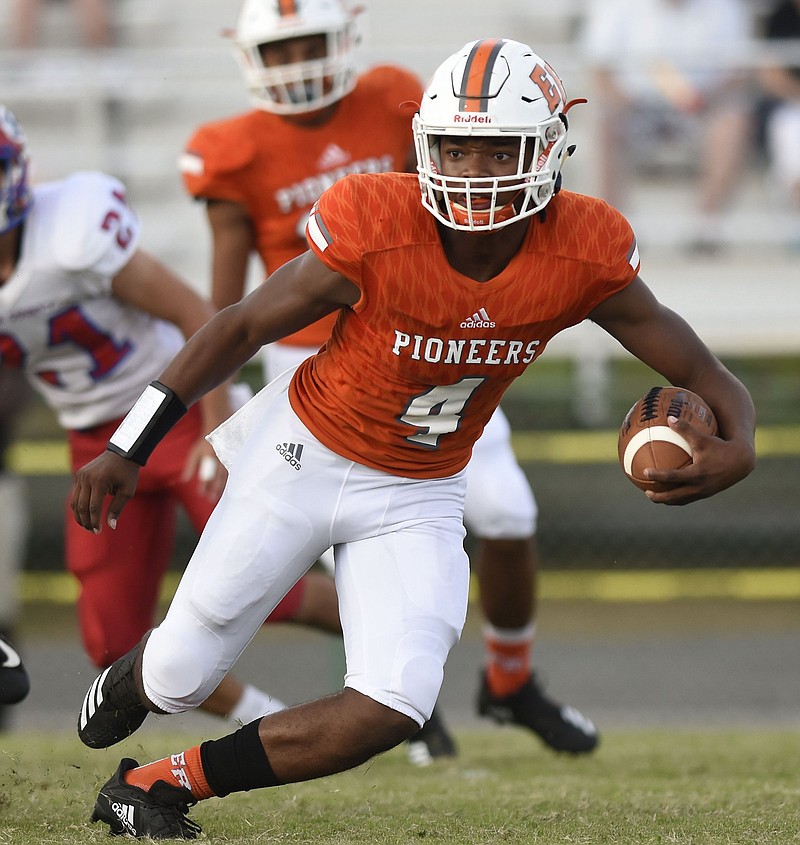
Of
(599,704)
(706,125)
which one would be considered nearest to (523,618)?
(599,704)

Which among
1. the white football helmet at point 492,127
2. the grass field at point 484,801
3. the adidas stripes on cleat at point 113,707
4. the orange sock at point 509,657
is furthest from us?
the orange sock at point 509,657

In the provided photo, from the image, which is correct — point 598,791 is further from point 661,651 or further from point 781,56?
point 781,56

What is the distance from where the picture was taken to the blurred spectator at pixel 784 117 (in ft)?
25.3

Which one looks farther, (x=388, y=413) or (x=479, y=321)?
(x=388, y=413)

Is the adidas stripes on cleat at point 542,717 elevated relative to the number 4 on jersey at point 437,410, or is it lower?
lower

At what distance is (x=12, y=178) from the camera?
4047 mm

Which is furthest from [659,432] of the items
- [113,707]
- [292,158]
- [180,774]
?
[292,158]

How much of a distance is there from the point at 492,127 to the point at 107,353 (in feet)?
5.91

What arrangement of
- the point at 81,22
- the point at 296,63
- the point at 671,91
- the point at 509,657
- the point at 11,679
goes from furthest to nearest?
1. the point at 81,22
2. the point at 671,91
3. the point at 509,657
4. the point at 296,63
5. the point at 11,679

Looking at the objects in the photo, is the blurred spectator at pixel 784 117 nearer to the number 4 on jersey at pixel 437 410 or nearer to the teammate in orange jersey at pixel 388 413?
the teammate in orange jersey at pixel 388 413

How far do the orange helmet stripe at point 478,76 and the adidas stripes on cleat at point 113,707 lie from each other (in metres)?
1.47

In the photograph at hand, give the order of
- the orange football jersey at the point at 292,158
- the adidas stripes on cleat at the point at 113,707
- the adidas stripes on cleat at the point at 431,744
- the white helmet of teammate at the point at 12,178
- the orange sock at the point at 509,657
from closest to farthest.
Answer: the adidas stripes on cleat at the point at 113,707, the white helmet of teammate at the point at 12,178, the orange football jersey at the point at 292,158, the orange sock at the point at 509,657, the adidas stripes on cleat at the point at 431,744

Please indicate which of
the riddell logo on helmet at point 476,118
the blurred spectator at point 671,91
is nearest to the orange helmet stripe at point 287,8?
the riddell logo on helmet at point 476,118

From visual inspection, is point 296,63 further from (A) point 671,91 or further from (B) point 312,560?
(A) point 671,91
